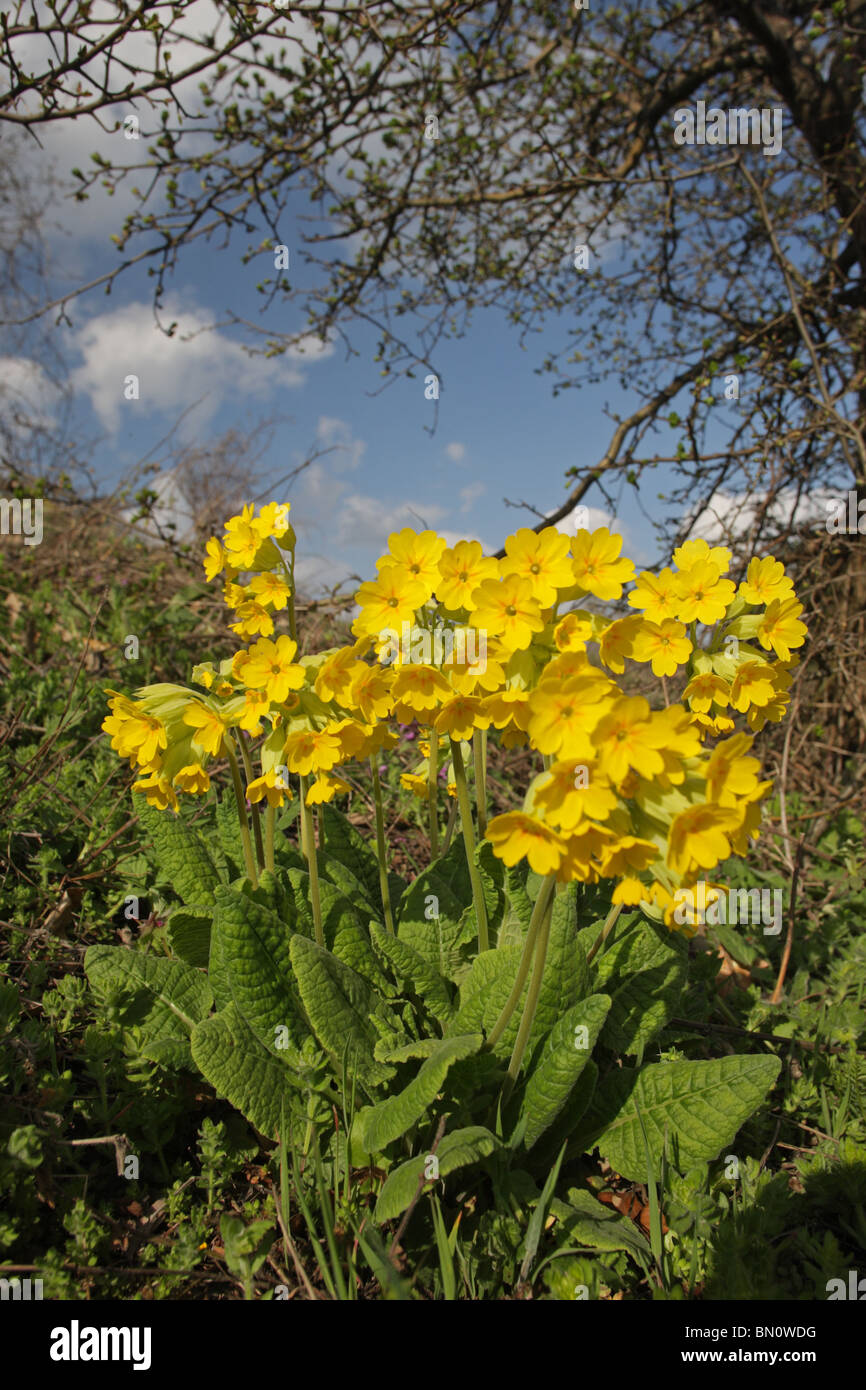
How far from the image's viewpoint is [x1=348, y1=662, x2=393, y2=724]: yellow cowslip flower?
1874 mm

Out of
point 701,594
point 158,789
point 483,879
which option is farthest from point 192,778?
point 701,594

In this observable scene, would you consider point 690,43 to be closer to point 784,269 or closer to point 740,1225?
point 784,269

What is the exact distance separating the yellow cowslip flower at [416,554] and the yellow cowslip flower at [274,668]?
0.99 ft

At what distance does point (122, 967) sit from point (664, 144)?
6.46 m

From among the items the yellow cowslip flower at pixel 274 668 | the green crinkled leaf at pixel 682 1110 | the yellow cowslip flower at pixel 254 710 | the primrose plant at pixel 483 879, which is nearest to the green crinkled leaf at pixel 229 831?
the primrose plant at pixel 483 879

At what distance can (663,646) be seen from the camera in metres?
1.99

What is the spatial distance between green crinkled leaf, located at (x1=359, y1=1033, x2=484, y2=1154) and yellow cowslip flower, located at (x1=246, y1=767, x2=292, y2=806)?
0.72 meters

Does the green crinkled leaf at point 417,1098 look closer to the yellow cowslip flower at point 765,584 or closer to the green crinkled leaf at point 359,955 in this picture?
the green crinkled leaf at point 359,955

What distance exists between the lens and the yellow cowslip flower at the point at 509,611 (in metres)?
1.55

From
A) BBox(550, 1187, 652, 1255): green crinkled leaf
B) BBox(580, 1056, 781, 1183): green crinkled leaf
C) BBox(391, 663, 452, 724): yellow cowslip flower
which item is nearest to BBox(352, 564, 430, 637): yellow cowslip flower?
BBox(391, 663, 452, 724): yellow cowslip flower

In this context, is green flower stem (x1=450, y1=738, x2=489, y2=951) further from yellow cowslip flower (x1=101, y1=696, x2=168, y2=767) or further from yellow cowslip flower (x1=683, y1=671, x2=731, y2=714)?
yellow cowslip flower (x1=101, y1=696, x2=168, y2=767)

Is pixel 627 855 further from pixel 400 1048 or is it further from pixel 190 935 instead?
pixel 190 935

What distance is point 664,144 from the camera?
19.1ft
